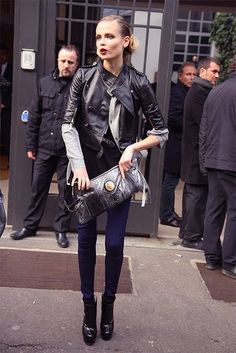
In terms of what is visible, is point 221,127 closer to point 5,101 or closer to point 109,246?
point 109,246

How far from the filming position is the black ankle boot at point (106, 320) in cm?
311

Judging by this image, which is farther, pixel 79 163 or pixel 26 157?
pixel 26 157

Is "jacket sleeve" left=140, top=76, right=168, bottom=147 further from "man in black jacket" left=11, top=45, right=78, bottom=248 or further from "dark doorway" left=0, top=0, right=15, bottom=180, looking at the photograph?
"dark doorway" left=0, top=0, right=15, bottom=180

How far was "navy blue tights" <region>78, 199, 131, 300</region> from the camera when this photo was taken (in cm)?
301

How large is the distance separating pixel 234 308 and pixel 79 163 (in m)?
1.72

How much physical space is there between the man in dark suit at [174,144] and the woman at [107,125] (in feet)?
8.29

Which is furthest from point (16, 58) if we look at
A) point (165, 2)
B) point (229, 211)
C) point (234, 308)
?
point (234, 308)

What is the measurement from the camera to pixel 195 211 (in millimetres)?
4980

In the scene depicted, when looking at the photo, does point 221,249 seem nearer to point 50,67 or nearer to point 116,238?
point 116,238

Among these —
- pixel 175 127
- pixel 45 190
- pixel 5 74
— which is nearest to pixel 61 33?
pixel 45 190

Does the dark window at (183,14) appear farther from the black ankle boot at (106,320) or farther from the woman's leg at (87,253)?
the black ankle boot at (106,320)

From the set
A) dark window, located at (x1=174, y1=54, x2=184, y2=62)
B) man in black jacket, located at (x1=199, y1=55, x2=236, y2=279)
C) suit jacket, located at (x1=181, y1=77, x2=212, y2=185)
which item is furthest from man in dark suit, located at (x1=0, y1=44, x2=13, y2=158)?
dark window, located at (x1=174, y1=54, x2=184, y2=62)

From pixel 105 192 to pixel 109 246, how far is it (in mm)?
355

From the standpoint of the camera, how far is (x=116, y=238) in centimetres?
301
